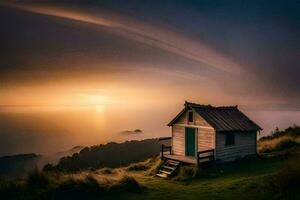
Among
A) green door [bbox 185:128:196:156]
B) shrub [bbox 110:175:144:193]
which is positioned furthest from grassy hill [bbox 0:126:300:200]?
green door [bbox 185:128:196:156]

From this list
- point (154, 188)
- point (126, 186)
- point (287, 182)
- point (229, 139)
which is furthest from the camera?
point (229, 139)

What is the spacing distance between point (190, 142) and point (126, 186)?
1158 centimetres

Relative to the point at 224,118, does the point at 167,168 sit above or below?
below

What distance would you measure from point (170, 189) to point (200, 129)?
30.6 ft

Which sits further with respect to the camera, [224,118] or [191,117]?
[224,118]

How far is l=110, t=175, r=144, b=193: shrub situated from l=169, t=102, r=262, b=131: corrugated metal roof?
1012cm

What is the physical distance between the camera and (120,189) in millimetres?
17859

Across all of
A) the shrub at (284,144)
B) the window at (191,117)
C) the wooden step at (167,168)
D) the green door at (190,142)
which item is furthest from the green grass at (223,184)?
the shrub at (284,144)

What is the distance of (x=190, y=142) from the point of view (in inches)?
1118

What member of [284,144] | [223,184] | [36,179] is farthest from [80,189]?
[284,144]

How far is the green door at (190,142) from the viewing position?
92.2 ft

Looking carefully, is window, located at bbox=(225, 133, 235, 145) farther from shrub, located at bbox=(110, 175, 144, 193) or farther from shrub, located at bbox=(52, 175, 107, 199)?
shrub, located at bbox=(52, 175, 107, 199)

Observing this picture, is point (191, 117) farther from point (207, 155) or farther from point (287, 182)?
point (287, 182)

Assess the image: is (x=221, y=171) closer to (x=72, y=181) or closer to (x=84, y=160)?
(x=72, y=181)
